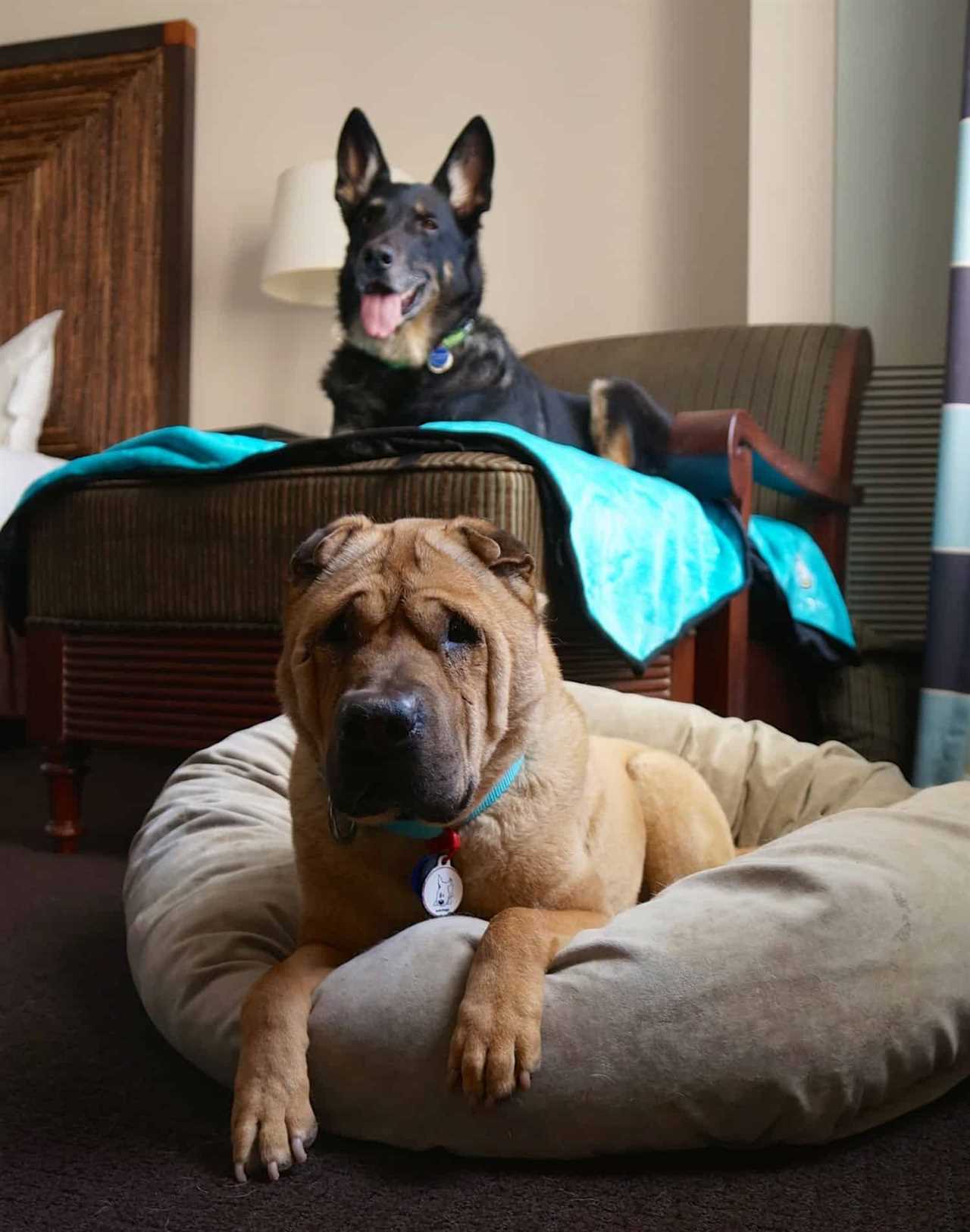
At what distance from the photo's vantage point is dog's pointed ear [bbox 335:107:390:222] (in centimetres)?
293

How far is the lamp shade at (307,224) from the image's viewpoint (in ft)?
12.5

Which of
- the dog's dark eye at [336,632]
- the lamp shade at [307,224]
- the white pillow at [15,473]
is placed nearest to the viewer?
the dog's dark eye at [336,632]

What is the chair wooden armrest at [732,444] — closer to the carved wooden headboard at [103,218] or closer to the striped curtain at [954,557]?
the striped curtain at [954,557]

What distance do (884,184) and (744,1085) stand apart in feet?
10.0

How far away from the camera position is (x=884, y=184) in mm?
3404

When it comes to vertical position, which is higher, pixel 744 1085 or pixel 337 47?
pixel 337 47

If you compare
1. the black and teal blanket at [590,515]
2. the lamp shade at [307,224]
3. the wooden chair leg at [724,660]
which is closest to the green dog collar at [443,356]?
the black and teal blanket at [590,515]

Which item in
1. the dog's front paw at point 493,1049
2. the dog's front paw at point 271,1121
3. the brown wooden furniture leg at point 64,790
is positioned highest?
the dog's front paw at point 493,1049

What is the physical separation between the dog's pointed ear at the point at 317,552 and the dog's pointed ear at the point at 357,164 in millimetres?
1911

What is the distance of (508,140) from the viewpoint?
13.4 ft

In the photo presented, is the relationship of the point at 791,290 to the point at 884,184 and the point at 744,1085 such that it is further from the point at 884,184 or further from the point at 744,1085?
the point at 744,1085

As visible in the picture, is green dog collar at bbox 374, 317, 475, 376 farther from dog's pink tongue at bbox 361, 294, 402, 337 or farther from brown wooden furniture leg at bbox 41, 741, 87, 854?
brown wooden furniture leg at bbox 41, 741, 87, 854

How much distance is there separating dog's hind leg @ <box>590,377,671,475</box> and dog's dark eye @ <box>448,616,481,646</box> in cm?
154

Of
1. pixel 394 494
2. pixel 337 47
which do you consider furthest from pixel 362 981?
pixel 337 47
